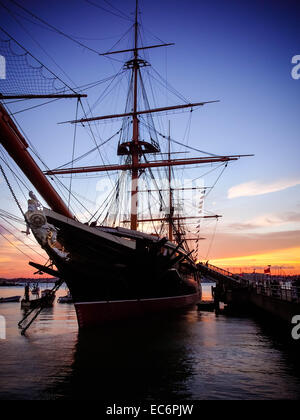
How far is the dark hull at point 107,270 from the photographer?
585 inches

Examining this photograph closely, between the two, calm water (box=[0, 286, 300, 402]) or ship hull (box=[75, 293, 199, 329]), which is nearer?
calm water (box=[0, 286, 300, 402])

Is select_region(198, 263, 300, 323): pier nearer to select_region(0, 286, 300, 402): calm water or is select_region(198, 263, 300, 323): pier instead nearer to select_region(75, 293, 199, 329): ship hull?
select_region(0, 286, 300, 402): calm water

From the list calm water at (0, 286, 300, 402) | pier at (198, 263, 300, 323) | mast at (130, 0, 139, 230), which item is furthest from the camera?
mast at (130, 0, 139, 230)

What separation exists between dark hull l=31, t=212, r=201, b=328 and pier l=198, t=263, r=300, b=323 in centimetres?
605

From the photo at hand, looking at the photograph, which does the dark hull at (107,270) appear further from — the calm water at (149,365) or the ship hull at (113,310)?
the calm water at (149,365)

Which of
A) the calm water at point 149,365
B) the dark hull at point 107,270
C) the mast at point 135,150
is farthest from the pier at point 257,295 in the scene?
the mast at point 135,150

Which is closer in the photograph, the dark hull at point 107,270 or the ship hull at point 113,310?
the dark hull at point 107,270

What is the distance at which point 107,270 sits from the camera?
15617mm

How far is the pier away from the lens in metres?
14.8

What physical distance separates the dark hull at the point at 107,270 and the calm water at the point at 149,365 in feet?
3.26

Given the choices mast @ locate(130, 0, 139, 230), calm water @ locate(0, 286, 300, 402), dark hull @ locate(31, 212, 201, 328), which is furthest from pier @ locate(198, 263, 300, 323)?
mast @ locate(130, 0, 139, 230)
